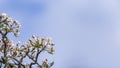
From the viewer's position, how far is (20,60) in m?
34.8

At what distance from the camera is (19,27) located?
36438 mm

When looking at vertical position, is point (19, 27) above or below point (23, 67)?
above

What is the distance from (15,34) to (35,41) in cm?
159

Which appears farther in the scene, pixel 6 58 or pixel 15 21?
pixel 15 21

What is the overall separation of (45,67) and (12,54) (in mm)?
2299

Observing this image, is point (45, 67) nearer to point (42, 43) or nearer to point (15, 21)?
point (42, 43)

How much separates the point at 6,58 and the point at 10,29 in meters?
2.47

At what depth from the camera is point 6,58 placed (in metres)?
34.1

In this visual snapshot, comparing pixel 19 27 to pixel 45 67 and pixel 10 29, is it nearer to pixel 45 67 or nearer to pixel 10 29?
pixel 10 29

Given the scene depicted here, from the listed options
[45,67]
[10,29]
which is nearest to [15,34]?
[10,29]

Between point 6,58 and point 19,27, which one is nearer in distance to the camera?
point 6,58

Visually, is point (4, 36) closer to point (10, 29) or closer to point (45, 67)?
point (10, 29)

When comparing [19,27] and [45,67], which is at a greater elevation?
[19,27]

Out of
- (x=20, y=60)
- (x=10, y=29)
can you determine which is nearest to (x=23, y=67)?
(x=20, y=60)
